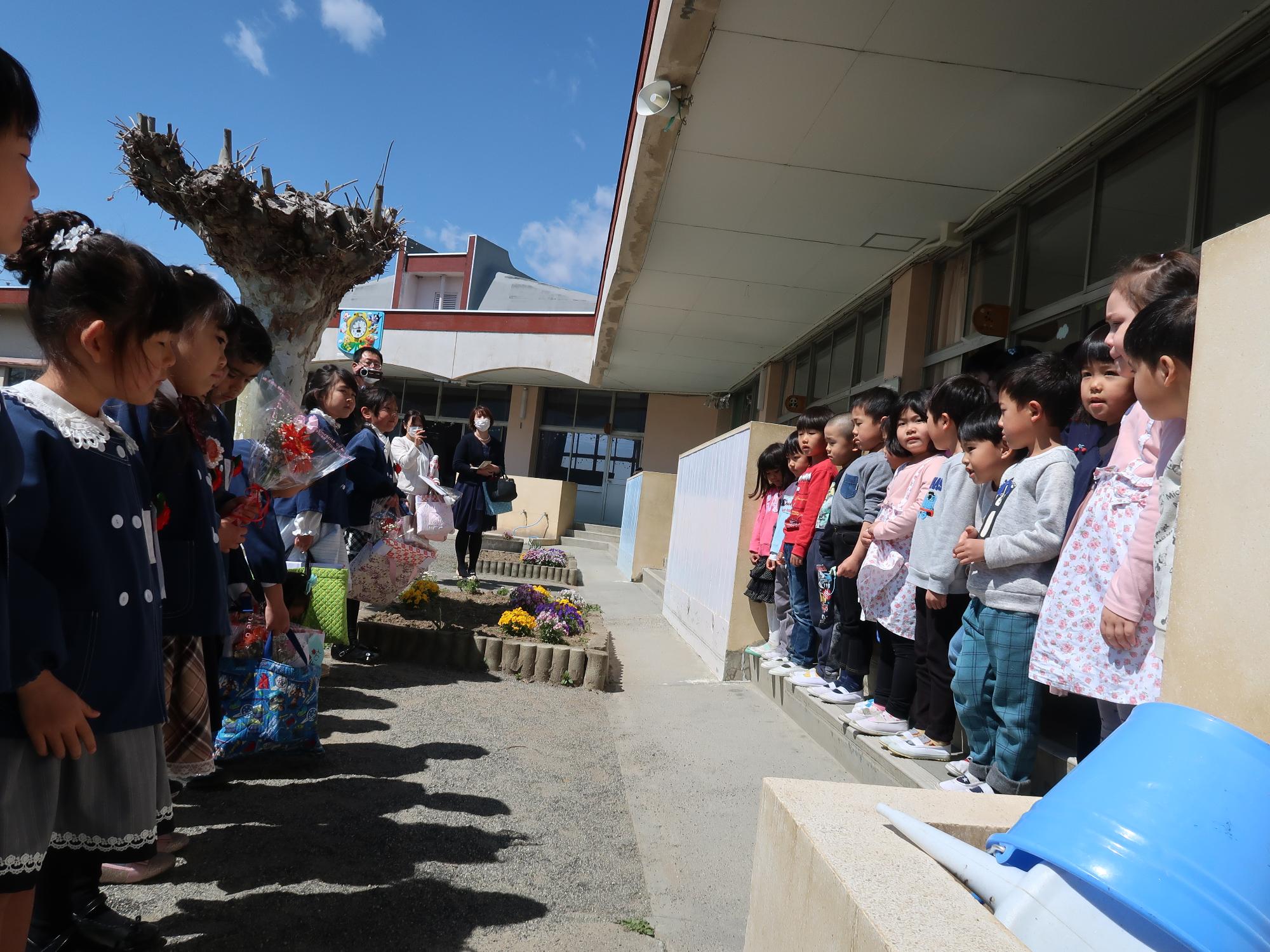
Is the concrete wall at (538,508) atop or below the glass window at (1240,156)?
below

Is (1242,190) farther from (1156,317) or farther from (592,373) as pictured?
(592,373)

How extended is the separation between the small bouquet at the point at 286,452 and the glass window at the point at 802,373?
864cm

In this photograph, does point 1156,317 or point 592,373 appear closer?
point 1156,317

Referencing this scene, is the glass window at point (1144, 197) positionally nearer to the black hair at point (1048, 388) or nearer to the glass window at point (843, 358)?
the black hair at point (1048, 388)

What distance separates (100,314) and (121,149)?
4026 millimetres

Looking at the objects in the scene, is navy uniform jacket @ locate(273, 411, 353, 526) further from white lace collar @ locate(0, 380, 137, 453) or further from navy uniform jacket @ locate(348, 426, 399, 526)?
white lace collar @ locate(0, 380, 137, 453)

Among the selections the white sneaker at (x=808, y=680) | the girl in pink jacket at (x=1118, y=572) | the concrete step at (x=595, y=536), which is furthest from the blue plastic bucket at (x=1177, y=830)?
the concrete step at (x=595, y=536)

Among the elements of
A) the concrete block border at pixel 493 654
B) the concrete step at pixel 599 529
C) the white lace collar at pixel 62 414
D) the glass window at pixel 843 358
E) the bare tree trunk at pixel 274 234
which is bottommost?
the concrete block border at pixel 493 654

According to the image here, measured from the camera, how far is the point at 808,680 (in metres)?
4.54

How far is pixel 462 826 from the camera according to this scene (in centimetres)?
298

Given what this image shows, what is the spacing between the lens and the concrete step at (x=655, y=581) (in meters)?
9.78

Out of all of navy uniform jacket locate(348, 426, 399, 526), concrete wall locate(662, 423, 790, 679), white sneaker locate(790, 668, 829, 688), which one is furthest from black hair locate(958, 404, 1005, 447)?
navy uniform jacket locate(348, 426, 399, 526)

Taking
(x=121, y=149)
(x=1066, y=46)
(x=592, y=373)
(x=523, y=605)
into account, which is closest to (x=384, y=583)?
(x=523, y=605)

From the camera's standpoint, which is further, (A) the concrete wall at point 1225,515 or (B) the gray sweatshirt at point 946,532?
(B) the gray sweatshirt at point 946,532
